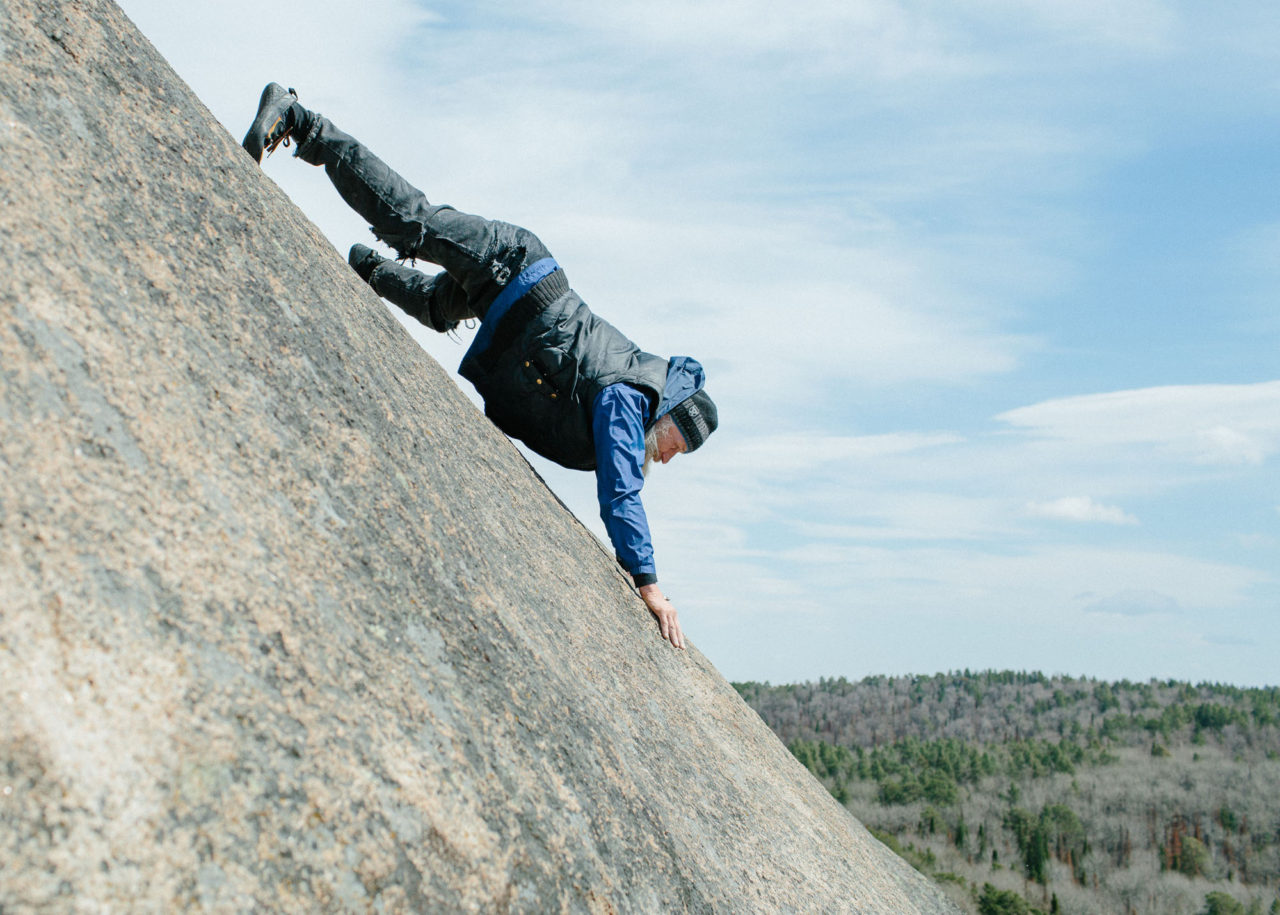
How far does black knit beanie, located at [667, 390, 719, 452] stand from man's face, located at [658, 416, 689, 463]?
0.08 ft

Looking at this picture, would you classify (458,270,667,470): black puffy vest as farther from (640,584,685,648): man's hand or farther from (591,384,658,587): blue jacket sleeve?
(640,584,685,648): man's hand

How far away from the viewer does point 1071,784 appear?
243 feet

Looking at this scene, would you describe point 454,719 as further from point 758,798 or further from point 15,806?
point 758,798

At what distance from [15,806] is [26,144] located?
1621 millimetres

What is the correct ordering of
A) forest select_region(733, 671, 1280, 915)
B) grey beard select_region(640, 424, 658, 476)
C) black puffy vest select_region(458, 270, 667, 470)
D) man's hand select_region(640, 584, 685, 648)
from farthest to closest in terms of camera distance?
forest select_region(733, 671, 1280, 915)
grey beard select_region(640, 424, 658, 476)
black puffy vest select_region(458, 270, 667, 470)
man's hand select_region(640, 584, 685, 648)

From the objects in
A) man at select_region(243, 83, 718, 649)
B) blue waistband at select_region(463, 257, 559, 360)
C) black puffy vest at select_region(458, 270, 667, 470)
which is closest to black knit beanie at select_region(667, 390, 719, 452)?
man at select_region(243, 83, 718, 649)

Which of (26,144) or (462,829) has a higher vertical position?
(26,144)

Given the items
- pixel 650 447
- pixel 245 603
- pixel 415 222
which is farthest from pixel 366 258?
pixel 245 603

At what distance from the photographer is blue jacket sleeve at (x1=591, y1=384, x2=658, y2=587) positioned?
4.80m

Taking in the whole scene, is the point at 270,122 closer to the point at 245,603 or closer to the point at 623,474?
the point at 623,474

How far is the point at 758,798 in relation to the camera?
4.23m

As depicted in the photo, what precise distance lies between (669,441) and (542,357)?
0.91 metres

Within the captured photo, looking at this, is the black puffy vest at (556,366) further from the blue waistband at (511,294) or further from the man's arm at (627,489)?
the man's arm at (627,489)

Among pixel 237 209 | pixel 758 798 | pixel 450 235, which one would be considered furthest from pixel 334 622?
pixel 450 235
